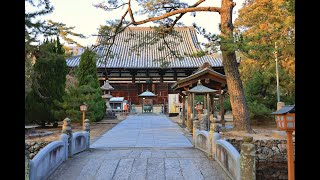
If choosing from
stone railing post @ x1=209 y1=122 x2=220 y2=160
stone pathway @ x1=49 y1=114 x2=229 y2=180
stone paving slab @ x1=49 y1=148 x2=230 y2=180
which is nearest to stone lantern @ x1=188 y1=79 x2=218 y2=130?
stone pathway @ x1=49 y1=114 x2=229 y2=180

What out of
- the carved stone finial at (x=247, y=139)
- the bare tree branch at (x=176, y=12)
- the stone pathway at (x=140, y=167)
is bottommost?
the stone pathway at (x=140, y=167)

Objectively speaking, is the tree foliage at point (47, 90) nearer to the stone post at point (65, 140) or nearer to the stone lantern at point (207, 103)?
the stone lantern at point (207, 103)

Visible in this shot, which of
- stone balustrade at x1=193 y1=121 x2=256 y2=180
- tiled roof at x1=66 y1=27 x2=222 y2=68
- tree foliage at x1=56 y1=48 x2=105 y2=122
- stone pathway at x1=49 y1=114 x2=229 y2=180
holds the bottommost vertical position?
stone pathway at x1=49 y1=114 x2=229 y2=180

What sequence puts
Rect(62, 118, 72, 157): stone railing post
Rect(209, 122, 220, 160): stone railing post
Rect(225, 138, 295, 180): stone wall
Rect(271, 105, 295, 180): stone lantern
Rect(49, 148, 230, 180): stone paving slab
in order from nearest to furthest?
Rect(271, 105, 295, 180): stone lantern → Rect(49, 148, 230, 180): stone paving slab → Rect(209, 122, 220, 160): stone railing post → Rect(62, 118, 72, 157): stone railing post → Rect(225, 138, 295, 180): stone wall

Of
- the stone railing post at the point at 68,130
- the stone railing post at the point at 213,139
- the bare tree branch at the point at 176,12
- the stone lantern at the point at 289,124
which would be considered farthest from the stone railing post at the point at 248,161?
the bare tree branch at the point at 176,12

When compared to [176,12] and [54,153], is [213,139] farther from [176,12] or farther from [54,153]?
[176,12]

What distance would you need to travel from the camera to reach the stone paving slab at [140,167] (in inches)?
257

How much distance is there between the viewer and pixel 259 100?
1894 cm

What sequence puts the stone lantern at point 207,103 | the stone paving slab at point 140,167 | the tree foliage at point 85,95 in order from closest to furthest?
1. the stone paving slab at point 140,167
2. the stone lantern at point 207,103
3. the tree foliage at point 85,95

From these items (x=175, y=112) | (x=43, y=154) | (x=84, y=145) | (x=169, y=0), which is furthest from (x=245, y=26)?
(x=43, y=154)

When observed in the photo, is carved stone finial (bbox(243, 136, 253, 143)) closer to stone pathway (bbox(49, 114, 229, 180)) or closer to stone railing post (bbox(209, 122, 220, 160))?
stone pathway (bbox(49, 114, 229, 180))

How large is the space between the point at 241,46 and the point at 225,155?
5.01 metres

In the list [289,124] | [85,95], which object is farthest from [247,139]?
[85,95]

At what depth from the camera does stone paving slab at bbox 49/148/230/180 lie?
21.4 feet
